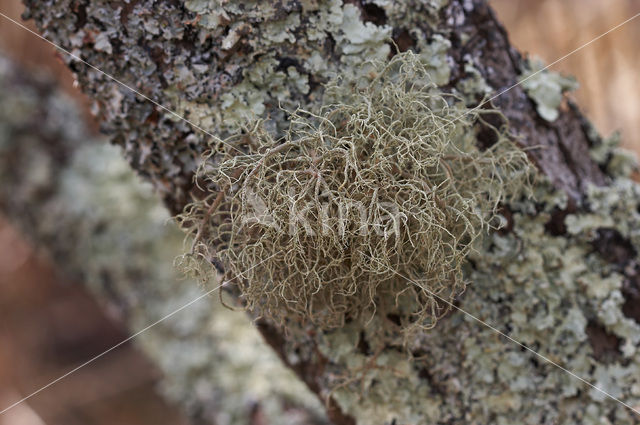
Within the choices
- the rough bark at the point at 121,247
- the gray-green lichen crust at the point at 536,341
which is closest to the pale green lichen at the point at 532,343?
the gray-green lichen crust at the point at 536,341

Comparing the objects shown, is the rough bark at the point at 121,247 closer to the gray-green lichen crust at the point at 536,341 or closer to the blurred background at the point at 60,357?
the gray-green lichen crust at the point at 536,341

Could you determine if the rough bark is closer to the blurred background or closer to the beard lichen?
the beard lichen

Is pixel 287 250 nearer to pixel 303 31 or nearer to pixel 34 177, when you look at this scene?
pixel 303 31

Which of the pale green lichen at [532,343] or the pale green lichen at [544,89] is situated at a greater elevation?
the pale green lichen at [544,89]

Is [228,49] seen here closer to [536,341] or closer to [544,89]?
[544,89]

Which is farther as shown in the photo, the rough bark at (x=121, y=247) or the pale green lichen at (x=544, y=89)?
the rough bark at (x=121, y=247)

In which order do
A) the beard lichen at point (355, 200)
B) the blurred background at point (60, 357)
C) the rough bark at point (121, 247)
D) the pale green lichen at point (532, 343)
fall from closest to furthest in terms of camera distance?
the beard lichen at point (355, 200), the pale green lichen at point (532, 343), the rough bark at point (121, 247), the blurred background at point (60, 357)

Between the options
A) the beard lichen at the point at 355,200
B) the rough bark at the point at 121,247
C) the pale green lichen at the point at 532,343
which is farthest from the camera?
the rough bark at the point at 121,247

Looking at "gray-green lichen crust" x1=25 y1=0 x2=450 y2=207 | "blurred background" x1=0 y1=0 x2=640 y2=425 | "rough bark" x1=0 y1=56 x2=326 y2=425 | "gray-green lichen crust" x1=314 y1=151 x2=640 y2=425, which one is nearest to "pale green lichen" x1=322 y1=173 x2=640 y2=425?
"gray-green lichen crust" x1=314 y1=151 x2=640 y2=425
